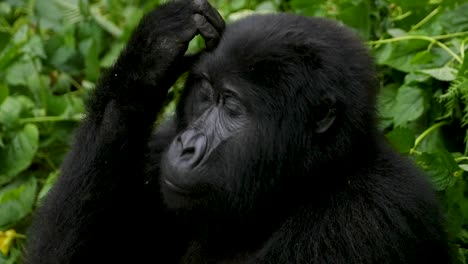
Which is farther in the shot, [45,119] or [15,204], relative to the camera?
[45,119]

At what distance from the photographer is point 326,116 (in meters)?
4.06

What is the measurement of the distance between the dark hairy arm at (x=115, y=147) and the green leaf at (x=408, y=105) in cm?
147

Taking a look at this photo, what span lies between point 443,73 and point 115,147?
1.89 metres

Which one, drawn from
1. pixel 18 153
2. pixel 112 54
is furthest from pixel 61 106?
pixel 112 54

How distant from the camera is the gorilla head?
405 cm

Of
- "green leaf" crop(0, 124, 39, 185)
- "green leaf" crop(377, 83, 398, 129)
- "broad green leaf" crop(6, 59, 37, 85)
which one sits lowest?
"green leaf" crop(0, 124, 39, 185)

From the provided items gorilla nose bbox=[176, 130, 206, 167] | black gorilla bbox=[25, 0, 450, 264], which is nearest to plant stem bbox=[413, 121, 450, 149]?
black gorilla bbox=[25, 0, 450, 264]

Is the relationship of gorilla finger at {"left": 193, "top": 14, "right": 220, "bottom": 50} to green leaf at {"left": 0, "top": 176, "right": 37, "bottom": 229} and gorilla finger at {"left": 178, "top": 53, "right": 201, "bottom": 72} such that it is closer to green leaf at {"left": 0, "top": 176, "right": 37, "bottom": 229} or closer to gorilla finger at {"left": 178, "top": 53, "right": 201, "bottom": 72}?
gorilla finger at {"left": 178, "top": 53, "right": 201, "bottom": 72}

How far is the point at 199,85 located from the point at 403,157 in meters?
0.95

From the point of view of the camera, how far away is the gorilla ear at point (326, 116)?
405 cm

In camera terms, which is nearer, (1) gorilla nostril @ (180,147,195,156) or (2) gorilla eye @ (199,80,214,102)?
(1) gorilla nostril @ (180,147,195,156)

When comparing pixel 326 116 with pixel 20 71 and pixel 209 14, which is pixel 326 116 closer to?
pixel 209 14

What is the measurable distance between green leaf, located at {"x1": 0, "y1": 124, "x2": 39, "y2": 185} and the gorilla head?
6.62ft

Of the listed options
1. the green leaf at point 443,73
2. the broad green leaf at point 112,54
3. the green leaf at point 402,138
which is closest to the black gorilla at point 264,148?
the green leaf at point 402,138
